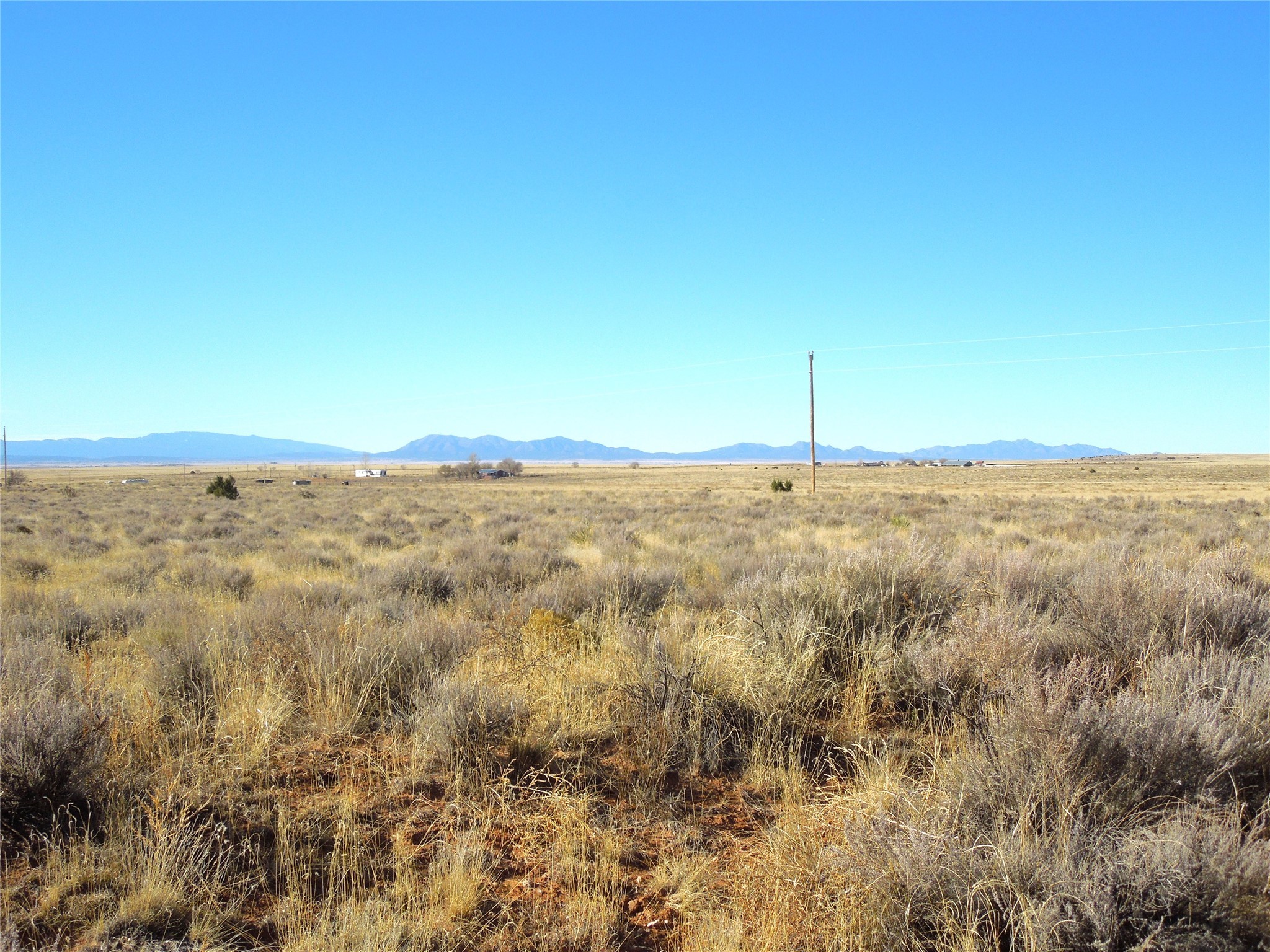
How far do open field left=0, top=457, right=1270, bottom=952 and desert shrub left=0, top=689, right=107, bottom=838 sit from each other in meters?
0.02

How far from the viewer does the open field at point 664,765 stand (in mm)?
2695

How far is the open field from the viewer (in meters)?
2.70

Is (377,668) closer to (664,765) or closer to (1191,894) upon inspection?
(664,765)

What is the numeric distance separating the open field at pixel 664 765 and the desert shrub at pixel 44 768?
0.02 meters

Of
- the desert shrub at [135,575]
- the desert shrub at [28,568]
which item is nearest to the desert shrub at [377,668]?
the desert shrub at [135,575]

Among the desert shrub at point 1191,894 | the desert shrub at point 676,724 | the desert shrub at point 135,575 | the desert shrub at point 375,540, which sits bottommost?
the desert shrub at point 375,540

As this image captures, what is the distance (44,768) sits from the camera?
3465 mm

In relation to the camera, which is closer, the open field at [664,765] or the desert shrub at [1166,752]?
the open field at [664,765]

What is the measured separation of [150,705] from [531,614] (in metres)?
3.18

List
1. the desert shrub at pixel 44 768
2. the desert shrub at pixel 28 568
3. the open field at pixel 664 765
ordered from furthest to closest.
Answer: the desert shrub at pixel 28 568 → the desert shrub at pixel 44 768 → the open field at pixel 664 765

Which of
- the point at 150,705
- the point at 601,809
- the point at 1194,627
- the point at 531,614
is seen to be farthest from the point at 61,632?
the point at 1194,627

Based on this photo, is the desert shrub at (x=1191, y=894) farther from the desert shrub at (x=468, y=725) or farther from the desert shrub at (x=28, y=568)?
the desert shrub at (x=28, y=568)

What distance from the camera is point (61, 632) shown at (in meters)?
6.93

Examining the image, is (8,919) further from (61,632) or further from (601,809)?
(61,632)
